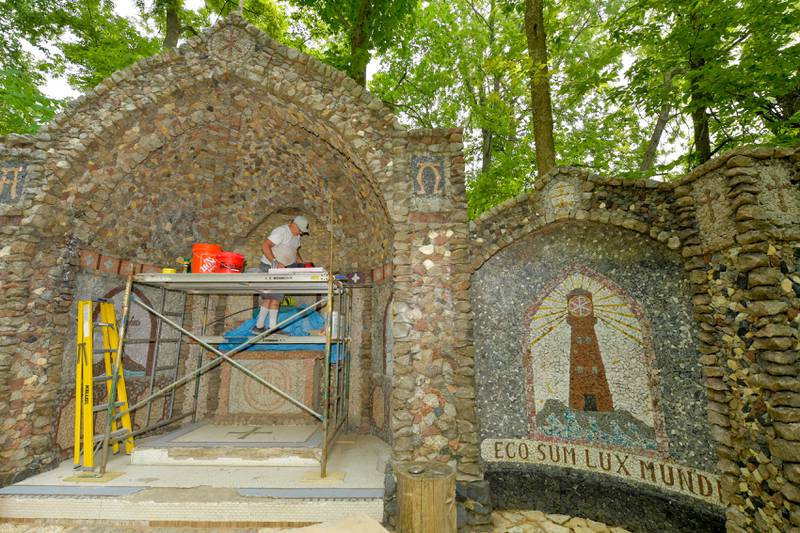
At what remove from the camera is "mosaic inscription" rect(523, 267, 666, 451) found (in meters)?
4.42

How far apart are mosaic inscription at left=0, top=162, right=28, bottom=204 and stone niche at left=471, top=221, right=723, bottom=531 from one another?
681 cm

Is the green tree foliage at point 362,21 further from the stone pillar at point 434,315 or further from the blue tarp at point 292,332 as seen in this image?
the blue tarp at point 292,332

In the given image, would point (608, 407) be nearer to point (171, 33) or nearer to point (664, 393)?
point (664, 393)

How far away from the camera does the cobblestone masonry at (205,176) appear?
4703mm

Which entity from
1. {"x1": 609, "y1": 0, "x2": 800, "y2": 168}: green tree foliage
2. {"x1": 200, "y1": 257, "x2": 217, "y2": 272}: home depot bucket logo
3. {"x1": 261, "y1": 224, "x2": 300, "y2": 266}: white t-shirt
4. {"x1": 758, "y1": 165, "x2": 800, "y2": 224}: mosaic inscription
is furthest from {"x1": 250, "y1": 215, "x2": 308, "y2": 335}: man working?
{"x1": 609, "y1": 0, "x2": 800, "y2": 168}: green tree foliage

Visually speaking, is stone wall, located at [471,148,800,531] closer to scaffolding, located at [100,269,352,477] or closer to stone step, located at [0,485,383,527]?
stone step, located at [0,485,383,527]

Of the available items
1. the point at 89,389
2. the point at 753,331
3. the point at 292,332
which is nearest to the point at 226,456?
the point at 89,389

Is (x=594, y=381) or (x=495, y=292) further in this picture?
(x=495, y=292)

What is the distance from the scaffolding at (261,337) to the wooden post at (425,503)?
206cm

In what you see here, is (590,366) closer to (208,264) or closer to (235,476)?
(235,476)

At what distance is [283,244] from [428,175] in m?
3.31

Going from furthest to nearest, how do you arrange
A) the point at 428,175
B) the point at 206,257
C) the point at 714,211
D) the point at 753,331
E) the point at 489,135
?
the point at 489,135 < the point at 206,257 < the point at 428,175 < the point at 714,211 < the point at 753,331

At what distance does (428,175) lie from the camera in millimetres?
5125

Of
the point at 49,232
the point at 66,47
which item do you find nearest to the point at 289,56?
the point at 49,232
